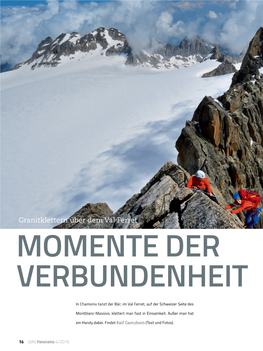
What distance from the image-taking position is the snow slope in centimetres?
2727

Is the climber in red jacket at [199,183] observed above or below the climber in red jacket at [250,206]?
above

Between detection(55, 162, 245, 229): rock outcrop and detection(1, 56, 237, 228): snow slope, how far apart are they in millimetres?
14443

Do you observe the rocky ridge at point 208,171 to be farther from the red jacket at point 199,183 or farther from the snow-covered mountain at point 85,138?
the snow-covered mountain at point 85,138

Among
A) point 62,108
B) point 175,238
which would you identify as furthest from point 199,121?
point 62,108

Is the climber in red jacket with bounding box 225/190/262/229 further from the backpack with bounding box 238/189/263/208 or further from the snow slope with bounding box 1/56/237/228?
the snow slope with bounding box 1/56/237/228


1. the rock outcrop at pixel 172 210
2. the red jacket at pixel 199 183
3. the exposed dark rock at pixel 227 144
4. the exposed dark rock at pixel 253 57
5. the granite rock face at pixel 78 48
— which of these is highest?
the granite rock face at pixel 78 48

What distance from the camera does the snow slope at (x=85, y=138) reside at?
27.3 metres

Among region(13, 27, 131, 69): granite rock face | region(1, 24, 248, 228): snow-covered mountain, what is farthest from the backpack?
region(13, 27, 131, 69): granite rock face

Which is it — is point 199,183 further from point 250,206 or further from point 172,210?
point 250,206

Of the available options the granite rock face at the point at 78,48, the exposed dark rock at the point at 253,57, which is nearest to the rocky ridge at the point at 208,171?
the exposed dark rock at the point at 253,57

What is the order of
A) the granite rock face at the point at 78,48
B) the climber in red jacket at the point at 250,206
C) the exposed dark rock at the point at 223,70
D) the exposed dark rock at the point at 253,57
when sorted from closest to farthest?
1. the climber in red jacket at the point at 250,206
2. the exposed dark rock at the point at 253,57
3. the exposed dark rock at the point at 223,70
4. the granite rock face at the point at 78,48

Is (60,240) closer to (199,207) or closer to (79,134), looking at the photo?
(199,207)

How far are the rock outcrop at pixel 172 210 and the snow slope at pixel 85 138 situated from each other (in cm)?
1444

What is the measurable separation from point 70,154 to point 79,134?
321 inches
